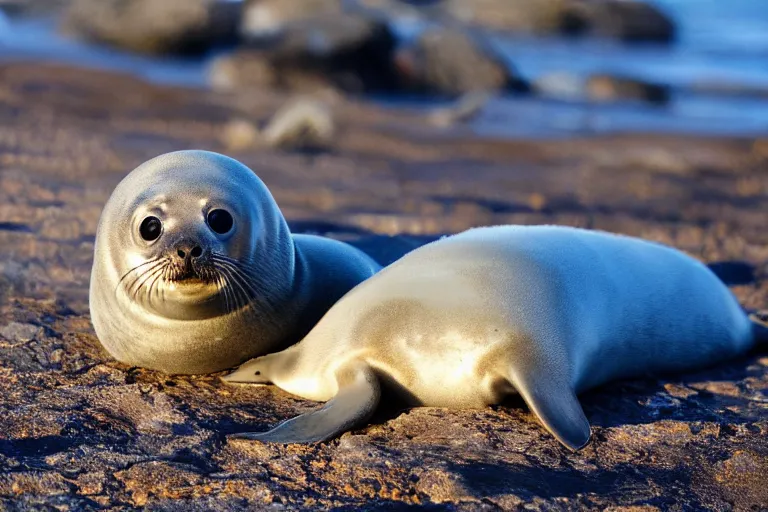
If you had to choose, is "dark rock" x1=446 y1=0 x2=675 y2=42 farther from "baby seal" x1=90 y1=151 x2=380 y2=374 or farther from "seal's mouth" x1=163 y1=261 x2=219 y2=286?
"seal's mouth" x1=163 y1=261 x2=219 y2=286

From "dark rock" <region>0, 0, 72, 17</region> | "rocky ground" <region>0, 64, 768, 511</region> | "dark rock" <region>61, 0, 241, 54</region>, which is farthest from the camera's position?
"dark rock" <region>0, 0, 72, 17</region>

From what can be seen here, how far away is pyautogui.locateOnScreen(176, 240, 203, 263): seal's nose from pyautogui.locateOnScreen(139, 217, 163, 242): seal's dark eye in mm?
182

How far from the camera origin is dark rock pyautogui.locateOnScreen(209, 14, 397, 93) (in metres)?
13.3

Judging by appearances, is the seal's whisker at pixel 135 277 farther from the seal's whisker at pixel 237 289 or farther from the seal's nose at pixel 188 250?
the seal's whisker at pixel 237 289

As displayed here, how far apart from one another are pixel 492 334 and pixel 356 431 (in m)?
0.55

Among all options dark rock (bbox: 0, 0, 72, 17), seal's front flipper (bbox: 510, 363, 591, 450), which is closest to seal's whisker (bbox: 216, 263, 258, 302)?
seal's front flipper (bbox: 510, 363, 591, 450)

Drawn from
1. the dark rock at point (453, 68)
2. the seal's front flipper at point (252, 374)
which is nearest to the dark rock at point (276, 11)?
the dark rock at point (453, 68)

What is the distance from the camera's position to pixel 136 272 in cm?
363

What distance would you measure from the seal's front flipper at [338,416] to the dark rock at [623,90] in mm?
11216

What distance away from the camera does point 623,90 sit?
47.0 ft

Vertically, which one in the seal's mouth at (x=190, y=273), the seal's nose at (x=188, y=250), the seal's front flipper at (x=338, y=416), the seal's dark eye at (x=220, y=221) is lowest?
the seal's front flipper at (x=338, y=416)

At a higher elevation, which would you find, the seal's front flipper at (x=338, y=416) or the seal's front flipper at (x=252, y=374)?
the seal's front flipper at (x=338, y=416)

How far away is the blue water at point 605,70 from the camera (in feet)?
39.6

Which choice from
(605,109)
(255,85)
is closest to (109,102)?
(255,85)
